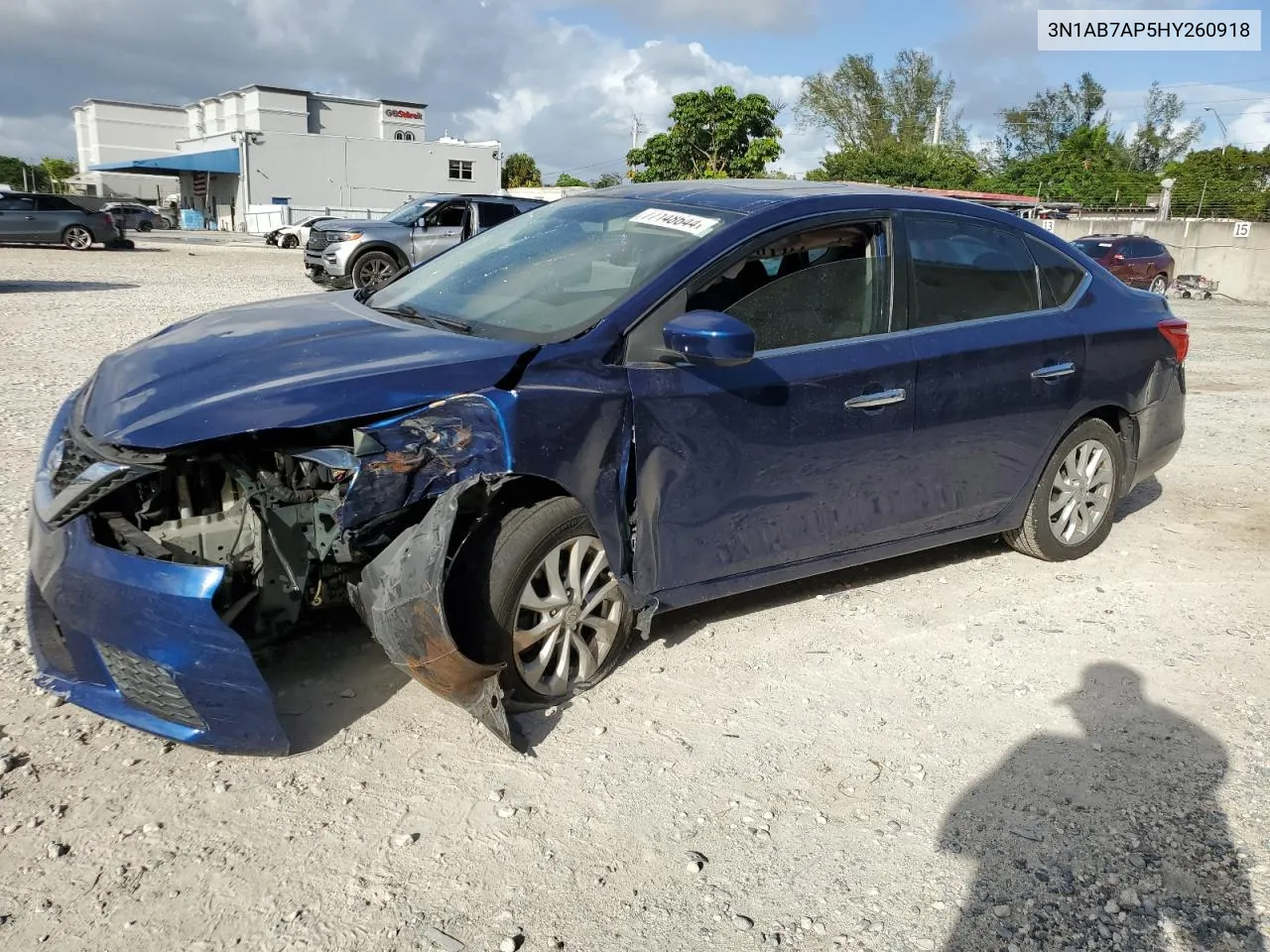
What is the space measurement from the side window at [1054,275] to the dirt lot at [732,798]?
140cm

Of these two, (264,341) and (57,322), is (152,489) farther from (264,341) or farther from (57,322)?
(57,322)

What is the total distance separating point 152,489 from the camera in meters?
3.08

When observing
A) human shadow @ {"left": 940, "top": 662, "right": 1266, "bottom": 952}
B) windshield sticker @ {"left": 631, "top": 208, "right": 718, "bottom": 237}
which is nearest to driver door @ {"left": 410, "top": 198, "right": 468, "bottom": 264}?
windshield sticker @ {"left": 631, "top": 208, "right": 718, "bottom": 237}

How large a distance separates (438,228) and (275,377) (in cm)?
1443

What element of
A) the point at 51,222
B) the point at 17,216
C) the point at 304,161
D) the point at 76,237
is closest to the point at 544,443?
the point at 17,216

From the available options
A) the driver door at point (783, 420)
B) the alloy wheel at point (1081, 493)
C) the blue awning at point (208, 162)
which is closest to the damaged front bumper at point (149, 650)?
the driver door at point (783, 420)

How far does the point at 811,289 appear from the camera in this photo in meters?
3.88

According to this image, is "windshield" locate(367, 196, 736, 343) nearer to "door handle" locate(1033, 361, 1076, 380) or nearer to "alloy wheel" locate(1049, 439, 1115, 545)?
"door handle" locate(1033, 361, 1076, 380)

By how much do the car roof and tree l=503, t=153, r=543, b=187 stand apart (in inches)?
2912

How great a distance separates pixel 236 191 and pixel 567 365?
199ft

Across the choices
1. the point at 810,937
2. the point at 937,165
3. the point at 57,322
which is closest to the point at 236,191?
the point at 937,165

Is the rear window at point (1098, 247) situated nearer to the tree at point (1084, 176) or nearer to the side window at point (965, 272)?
the tree at point (1084, 176)

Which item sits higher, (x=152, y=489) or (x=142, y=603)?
(x=152, y=489)

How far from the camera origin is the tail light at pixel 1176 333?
16.6ft
